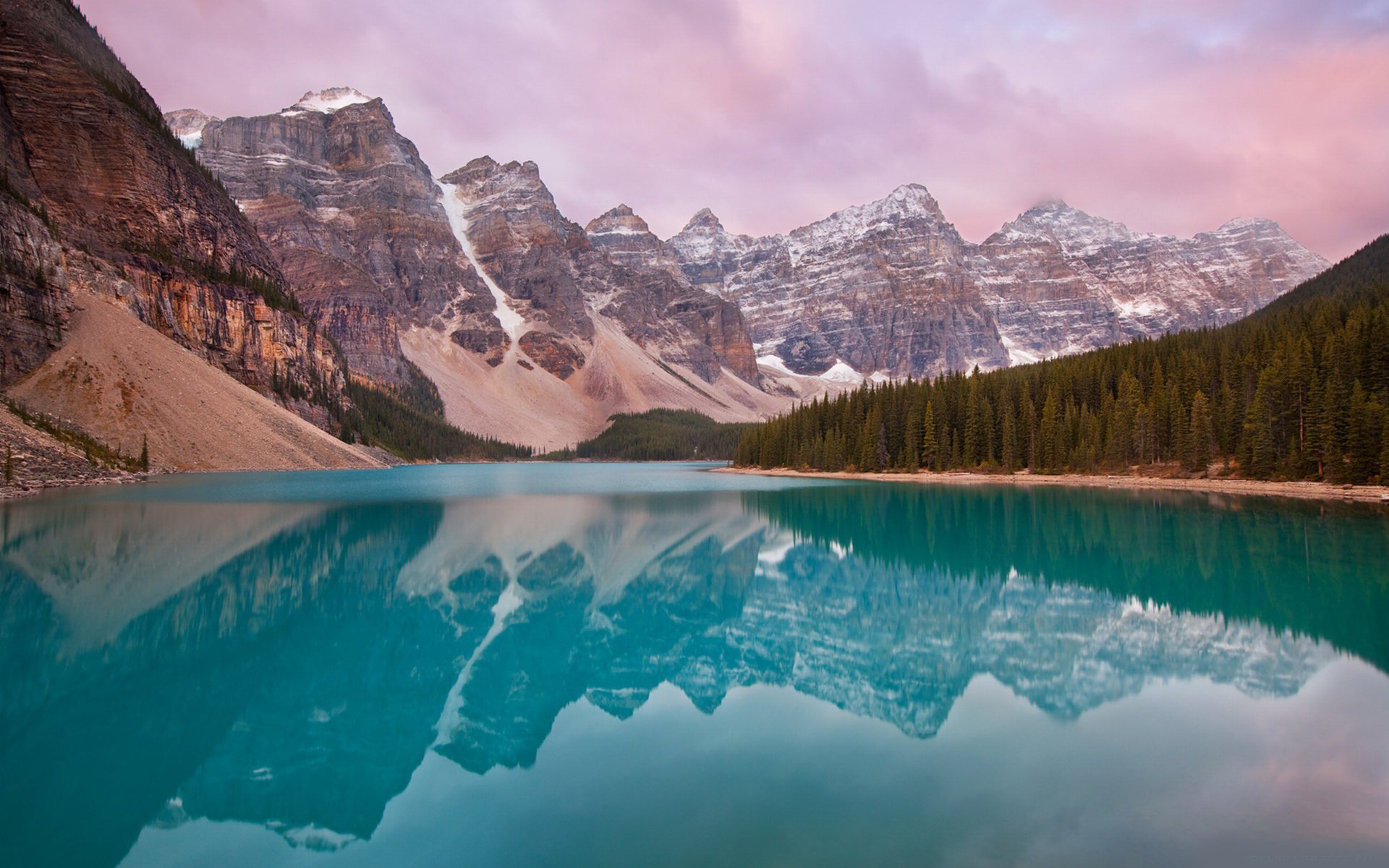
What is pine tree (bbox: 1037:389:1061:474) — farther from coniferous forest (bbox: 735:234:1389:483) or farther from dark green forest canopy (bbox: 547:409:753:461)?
dark green forest canopy (bbox: 547:409:753:461)

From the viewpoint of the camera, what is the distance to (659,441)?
533 ft

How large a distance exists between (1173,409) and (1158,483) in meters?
6.50

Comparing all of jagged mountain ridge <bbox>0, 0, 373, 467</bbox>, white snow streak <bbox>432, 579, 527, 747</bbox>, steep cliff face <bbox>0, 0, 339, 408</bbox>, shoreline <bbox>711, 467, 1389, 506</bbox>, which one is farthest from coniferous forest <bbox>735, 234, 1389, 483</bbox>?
steep cliff face <bbox>0, 0, 339, 408</bbox>

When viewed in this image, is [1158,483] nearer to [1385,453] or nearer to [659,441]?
[1385,453]

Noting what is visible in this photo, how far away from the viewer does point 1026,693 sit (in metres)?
10.1

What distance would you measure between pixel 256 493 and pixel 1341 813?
47.3 m

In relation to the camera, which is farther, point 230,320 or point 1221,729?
point 230,320

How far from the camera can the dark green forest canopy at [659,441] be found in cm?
15438

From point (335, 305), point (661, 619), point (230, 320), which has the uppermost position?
point (335, 305)

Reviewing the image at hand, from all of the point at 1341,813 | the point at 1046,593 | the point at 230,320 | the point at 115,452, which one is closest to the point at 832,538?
the point at 1046,593

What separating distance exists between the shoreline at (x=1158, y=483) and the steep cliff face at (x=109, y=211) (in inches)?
2531

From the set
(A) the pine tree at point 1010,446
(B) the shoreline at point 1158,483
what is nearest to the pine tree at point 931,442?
(B) the shoreline at point 1158,483

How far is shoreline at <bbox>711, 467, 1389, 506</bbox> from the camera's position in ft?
125

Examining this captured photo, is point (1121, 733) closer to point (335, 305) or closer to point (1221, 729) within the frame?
point (1221, 729)
